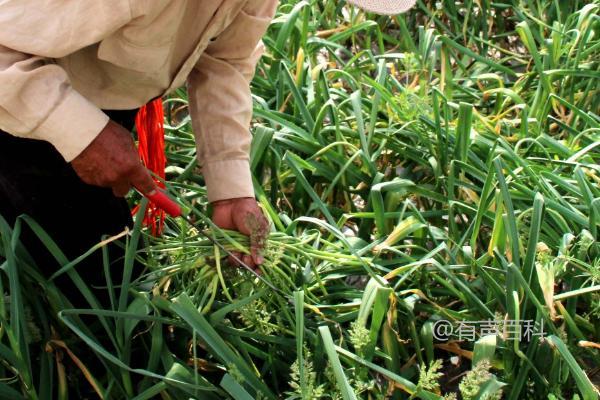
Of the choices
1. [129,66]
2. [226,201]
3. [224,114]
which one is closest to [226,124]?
[224,114]

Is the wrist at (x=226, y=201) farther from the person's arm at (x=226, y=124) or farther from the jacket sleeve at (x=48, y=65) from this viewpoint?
the jacket sleeve at (x=48, y=65)

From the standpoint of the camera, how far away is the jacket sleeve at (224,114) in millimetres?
2084

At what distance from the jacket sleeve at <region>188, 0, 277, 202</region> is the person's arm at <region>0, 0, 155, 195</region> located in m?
0.33

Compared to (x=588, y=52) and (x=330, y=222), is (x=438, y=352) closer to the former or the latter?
(x=330, y=222)

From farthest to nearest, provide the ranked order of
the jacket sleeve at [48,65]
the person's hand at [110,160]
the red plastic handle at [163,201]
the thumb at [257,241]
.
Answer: the thumb at [257,241] → the red plastic handle at [163,201] → the person's hand at [110,160] → the jacket sleeve at [48,65]

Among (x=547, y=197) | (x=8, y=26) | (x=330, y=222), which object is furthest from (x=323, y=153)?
(x=8, y=26)

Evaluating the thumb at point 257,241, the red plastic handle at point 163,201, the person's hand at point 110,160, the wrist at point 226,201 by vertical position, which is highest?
the person's hand at point 110,160

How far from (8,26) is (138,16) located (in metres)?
0.21

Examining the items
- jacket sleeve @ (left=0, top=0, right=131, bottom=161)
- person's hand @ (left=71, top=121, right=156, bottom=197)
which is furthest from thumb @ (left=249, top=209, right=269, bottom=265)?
jacket sleeve @ (left=0, top=0, right=131, bottom=161)

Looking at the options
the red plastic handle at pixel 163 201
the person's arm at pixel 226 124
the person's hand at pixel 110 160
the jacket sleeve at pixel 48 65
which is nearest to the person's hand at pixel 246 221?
the person's arm at pixel 226 124

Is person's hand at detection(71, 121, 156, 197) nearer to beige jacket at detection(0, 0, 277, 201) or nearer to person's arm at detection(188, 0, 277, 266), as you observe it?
beige jacket at detection(0, 0, 277, 201)

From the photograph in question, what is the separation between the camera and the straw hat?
69.7 inches

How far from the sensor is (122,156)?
1777 mm

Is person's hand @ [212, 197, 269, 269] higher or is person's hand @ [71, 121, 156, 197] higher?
person's hand @ [71, 121, 156, 197]
